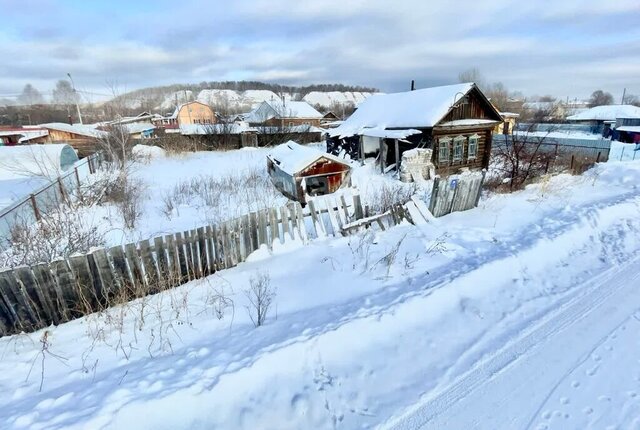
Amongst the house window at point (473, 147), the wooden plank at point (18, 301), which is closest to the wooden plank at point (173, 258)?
the wooden plank at point (18, 301)

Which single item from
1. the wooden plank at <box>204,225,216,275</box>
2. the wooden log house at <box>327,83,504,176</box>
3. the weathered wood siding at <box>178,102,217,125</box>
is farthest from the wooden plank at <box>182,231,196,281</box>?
the weathered wood siding at <box>178,102,217,125</box>

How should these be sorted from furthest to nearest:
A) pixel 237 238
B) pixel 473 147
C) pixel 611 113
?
pixel 611 113 < pixel 473 147 < pixel 237 238

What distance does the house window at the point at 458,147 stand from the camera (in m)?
18.1

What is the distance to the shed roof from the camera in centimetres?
1680

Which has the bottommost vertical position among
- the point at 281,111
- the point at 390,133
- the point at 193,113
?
the point at 390,133

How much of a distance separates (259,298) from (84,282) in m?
2.54

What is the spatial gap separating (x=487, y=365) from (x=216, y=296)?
354 centimetres

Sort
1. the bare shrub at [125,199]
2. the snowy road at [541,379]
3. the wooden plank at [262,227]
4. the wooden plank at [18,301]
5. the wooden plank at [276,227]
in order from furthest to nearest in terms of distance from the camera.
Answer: the bare shrub at [125,199] → the wooden plank at [276,227] → the wooden plank at [262,227] → the wooden plank at [18,301] → the snowy road at [541,379]

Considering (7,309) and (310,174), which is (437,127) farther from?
(7,309)

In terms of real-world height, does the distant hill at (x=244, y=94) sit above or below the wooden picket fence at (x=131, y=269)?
above

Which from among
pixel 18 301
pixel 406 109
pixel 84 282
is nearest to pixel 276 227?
pixel 84 282

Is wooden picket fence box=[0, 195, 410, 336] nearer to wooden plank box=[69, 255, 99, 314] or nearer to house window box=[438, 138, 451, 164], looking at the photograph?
wooden plank box=[69, 255, 99, 314]

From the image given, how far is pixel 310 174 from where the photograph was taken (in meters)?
11.9

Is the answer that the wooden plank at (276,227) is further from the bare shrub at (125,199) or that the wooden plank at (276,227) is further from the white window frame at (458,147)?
the white window frame at (458,147)
